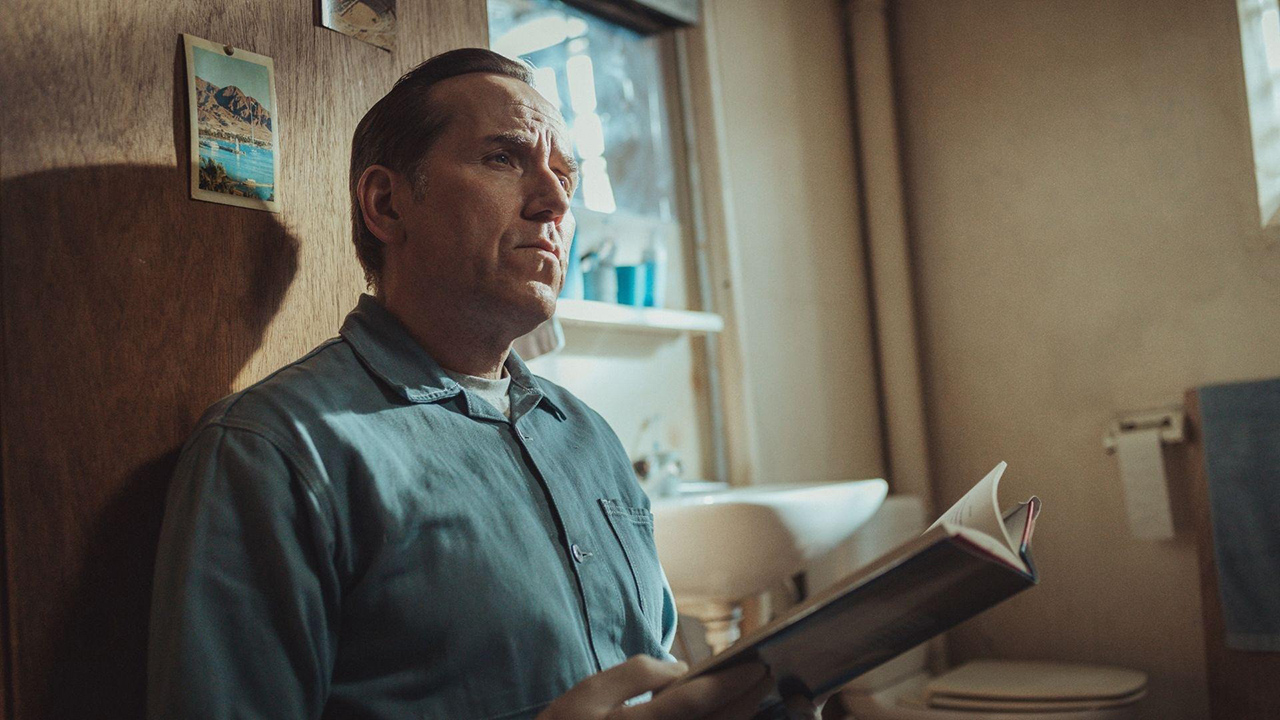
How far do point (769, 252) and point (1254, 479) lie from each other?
1273mm

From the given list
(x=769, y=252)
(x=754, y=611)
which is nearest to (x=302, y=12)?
(x=754, y=611)

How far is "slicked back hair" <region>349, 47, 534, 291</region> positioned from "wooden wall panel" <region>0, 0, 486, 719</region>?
11 centimetres

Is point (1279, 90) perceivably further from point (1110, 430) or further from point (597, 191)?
point (597, 191)

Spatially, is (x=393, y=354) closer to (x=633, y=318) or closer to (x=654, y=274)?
(x=633, y=318)

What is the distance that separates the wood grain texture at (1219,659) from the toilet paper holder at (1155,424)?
79mm

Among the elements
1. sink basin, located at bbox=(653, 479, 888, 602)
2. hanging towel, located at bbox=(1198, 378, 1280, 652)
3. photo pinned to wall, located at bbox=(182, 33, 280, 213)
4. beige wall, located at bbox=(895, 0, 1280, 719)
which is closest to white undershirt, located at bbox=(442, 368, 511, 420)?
photo pinned to wall, located at bbox=(182, 33, 280, 213)

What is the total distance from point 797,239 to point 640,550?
1877 mm

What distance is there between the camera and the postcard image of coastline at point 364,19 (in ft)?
3.80

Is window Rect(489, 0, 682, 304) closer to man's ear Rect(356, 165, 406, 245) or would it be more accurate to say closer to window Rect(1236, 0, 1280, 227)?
man's ear Rect(356, 165, 406, 245)

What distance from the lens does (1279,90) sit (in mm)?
2617

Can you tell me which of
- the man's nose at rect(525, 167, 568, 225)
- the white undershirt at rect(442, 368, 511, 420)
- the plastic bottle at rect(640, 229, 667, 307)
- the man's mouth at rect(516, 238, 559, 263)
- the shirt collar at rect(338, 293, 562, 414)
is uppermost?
the plastic bottle at rect(640, 229, 667, 307)

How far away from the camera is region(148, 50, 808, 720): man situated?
0.80 metres

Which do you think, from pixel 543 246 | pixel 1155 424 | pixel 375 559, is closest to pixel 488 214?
pixel 543 246

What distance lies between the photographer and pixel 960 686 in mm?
2277
